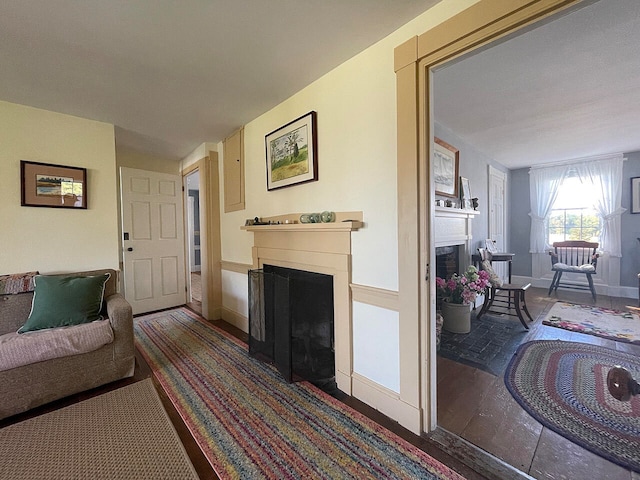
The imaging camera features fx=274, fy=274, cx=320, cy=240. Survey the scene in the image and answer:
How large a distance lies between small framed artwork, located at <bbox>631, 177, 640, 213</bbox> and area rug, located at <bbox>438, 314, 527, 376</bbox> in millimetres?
3025

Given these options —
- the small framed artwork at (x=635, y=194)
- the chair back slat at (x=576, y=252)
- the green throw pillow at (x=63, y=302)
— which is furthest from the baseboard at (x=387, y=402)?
the small framed artwork at (x=635, y=194)

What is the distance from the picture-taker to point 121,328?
2084 millimetres

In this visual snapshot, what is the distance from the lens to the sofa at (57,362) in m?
1.72

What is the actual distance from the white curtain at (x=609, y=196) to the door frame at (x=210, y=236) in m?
5.88

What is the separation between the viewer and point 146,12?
4.61 feet

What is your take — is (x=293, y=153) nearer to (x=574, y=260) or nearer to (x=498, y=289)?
(x=498, y=289)

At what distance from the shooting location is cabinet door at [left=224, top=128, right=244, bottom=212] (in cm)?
305

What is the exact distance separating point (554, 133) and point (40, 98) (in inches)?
206

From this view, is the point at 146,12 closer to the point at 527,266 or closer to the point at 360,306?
the point at 360,306

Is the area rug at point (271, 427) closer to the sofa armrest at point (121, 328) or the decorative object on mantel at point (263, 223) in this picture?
the sofa armrest at point (121, 328)

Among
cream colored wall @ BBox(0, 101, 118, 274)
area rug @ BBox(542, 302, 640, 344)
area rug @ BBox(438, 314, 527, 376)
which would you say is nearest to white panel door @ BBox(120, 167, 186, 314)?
cream colored wall @ BBox(0, 101, 118, 274)

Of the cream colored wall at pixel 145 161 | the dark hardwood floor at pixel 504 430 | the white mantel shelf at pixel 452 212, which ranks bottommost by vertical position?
the dark hardwood floor at pixel 504 430

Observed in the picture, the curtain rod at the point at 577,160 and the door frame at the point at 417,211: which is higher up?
the curtain rod at the point at 577,160

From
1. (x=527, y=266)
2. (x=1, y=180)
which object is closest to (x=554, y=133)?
(x=527, y=266)
